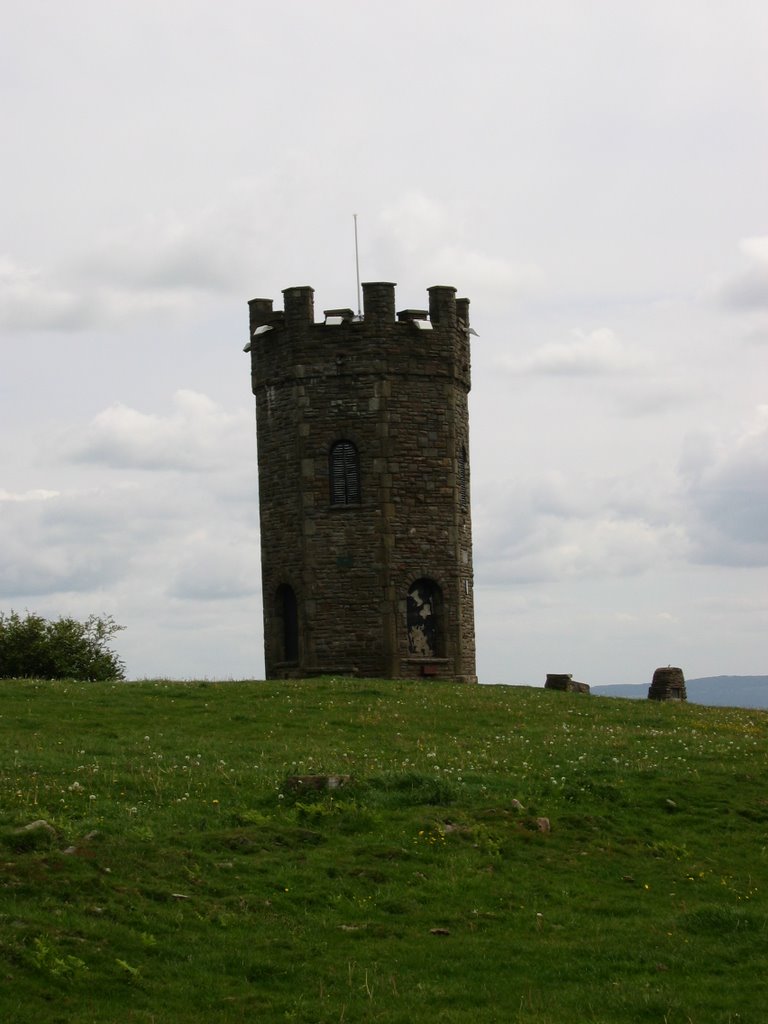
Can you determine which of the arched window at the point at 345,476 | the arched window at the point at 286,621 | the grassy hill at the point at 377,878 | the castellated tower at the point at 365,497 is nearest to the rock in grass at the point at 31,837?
the grassy hill at the point at 377,878

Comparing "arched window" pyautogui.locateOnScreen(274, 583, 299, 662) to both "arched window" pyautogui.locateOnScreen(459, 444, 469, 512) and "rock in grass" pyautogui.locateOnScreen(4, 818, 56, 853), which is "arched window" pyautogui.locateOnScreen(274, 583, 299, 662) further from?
"rock in grass" pyautogui.locateOnScreen(4, 818, 56, 853)

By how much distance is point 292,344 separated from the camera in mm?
45312

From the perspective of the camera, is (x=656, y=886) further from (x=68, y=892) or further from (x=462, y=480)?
(x=462, y=480)

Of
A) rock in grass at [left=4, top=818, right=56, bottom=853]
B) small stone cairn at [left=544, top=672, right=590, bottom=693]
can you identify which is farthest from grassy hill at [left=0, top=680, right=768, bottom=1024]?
small stone cairn at [left=544, top=672, right=590, bottom=693]

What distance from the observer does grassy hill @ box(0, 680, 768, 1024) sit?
44.3 ft

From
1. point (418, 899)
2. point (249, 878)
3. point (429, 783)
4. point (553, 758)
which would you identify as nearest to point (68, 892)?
point (249, 878)

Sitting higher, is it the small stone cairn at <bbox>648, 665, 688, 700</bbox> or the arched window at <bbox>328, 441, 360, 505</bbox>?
the arched window at <bbox>328, 441, 360, 505</bbox>

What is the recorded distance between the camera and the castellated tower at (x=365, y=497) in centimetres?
4416

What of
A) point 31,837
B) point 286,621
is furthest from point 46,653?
point 31,837

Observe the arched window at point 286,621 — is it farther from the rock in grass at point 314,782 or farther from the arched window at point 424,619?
the rock in grass at point 314,782

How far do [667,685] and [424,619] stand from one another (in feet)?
26.1

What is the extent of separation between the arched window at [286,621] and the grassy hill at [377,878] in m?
17.1

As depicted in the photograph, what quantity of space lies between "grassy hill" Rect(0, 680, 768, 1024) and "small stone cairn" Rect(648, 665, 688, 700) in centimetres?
1639

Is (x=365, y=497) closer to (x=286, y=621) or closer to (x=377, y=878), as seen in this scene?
(x=286, y=621)
